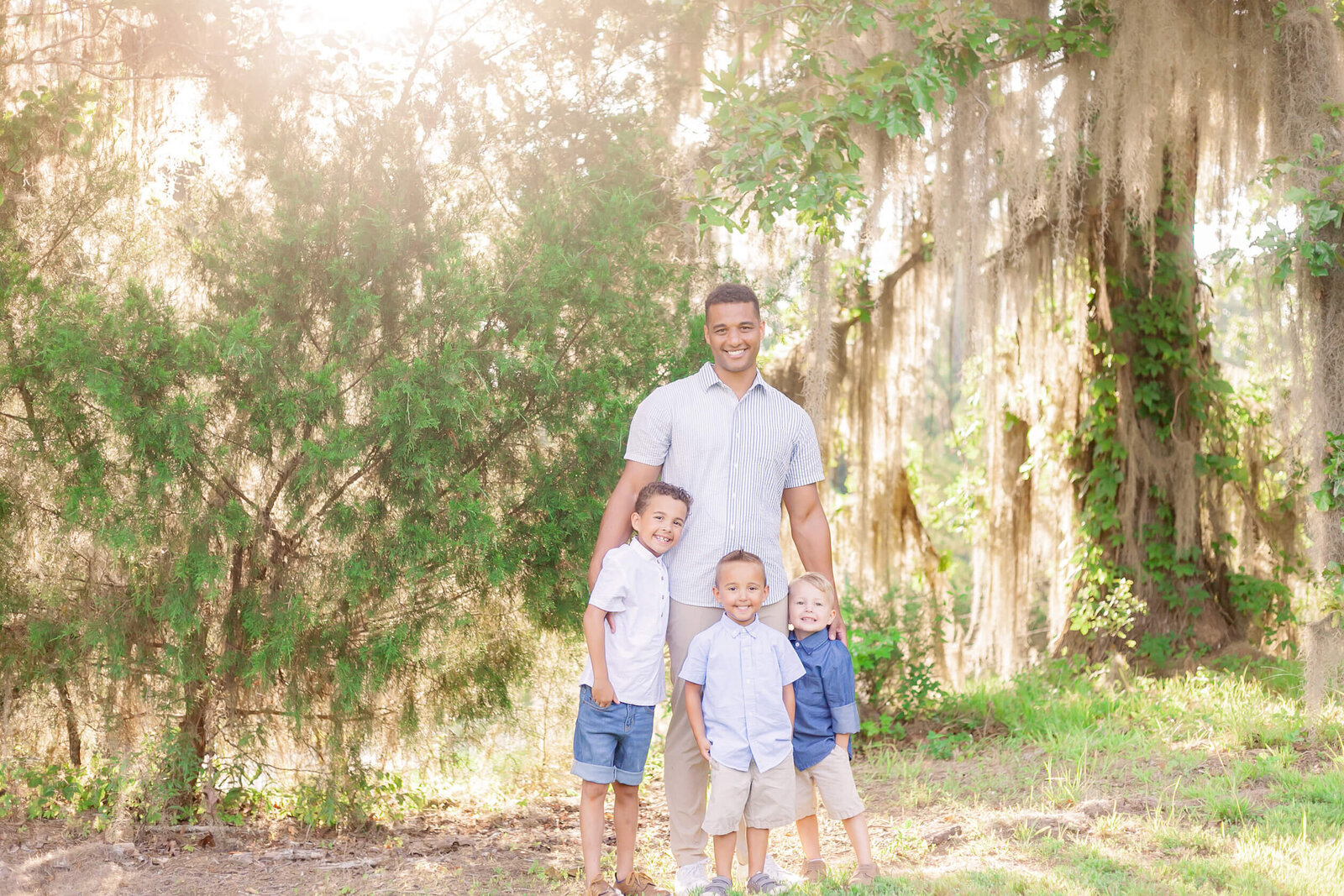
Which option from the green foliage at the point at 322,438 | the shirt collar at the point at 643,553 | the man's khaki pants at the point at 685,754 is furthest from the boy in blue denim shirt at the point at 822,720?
the green foliage at the point at 322,438

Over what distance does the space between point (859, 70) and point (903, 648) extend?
11.3 ft

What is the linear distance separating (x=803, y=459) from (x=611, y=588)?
2.65 ft

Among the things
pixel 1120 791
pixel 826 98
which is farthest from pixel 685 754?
pixel 826 98

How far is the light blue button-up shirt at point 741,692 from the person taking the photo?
3.18 meters

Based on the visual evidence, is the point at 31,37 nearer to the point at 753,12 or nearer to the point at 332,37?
the point at 332,37

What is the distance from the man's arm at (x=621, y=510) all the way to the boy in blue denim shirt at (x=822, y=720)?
22.5 inches

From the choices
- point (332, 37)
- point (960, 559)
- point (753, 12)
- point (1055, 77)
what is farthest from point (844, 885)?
point (960, 559)

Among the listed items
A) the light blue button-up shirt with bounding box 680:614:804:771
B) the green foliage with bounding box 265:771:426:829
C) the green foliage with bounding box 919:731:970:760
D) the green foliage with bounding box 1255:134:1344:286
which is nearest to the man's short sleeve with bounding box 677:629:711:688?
the light blue button-up shirt with bounding box 680:614:804:771

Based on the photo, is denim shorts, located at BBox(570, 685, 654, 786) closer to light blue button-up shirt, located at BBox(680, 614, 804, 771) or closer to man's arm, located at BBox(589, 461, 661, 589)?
light blue button-up shirt, located at BBox(680, 614, 804, 771)

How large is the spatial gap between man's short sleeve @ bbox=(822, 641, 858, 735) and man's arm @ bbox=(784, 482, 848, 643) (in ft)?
0.26

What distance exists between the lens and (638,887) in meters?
3.38

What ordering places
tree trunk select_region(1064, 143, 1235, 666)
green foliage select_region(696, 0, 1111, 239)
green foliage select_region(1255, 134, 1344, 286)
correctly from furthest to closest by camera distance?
tree trunk select_region(1064, 143, 1235, 666) < green foliage select_region(1255, 134, 1344, 286) < green foliage select_region(696, 0, 1111, 239)

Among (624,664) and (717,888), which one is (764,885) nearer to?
(717,888)

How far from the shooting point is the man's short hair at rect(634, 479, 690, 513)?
10.4ft
